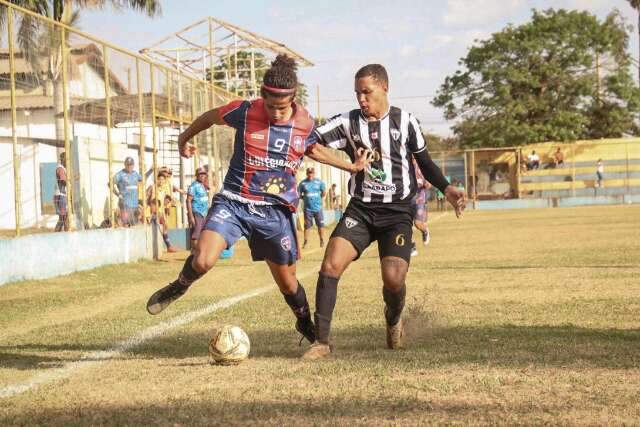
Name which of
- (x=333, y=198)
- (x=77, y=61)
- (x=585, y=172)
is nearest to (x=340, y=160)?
(x=77, y=61)

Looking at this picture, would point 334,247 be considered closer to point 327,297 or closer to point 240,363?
point 327,297

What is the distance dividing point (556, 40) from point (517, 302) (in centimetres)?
5195

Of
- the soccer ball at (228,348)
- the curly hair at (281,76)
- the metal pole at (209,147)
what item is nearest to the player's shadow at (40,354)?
the soccer ball at (228,348)

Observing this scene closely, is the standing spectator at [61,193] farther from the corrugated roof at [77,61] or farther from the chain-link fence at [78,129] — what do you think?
the corrugated roof at [77,61]

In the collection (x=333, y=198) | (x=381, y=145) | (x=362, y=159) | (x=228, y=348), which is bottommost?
(x=228, y=348)

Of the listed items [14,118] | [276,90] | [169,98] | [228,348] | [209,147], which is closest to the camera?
[228,348]

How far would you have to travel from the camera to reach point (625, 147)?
178ft

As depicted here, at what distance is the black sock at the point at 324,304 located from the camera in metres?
6.64

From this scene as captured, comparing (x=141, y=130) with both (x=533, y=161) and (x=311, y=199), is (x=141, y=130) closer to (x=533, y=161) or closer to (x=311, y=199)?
(x=311, y=199)

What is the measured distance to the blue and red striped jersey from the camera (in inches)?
266

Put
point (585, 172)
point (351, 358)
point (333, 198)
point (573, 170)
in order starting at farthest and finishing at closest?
point (585, 172) < point (573, 170) < point (333, 198) < point (351, 358)

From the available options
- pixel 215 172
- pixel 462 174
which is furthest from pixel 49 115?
pixel 462 174

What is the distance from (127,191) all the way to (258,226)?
12034mm

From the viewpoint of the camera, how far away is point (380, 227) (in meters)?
6.97
